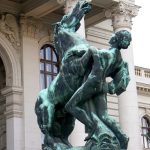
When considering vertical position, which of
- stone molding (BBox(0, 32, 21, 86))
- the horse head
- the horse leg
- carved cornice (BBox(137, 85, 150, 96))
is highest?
carved cornice (BBox(137, 85, 150, 96))

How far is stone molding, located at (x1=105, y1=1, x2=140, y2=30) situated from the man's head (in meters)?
15.1

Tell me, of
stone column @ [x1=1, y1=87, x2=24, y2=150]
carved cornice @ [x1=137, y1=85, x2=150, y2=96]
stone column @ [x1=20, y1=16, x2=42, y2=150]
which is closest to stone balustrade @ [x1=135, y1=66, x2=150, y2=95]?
carved cornice @ [x1=137, y1=85, x2=150, y2=96]

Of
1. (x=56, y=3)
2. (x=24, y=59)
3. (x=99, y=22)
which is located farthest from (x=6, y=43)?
(x=99, y=22)

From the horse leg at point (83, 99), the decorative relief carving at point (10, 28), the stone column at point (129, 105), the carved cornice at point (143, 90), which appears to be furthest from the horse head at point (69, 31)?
the carved cornice at point (143, 90)

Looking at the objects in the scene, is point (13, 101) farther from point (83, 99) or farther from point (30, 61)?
point (83, 99)

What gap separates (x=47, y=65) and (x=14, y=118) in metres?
3.13

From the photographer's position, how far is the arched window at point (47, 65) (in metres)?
23.6

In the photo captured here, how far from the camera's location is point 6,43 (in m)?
22.8

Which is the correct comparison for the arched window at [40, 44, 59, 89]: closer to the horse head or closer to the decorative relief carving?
the decorative relief carving

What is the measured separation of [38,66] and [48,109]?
16.9 meters

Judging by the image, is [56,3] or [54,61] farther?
[54,61]

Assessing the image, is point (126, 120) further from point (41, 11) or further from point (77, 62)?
point (77, 62)

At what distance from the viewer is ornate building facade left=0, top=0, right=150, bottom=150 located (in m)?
21.2

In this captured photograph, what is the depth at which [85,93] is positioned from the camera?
6195mm
